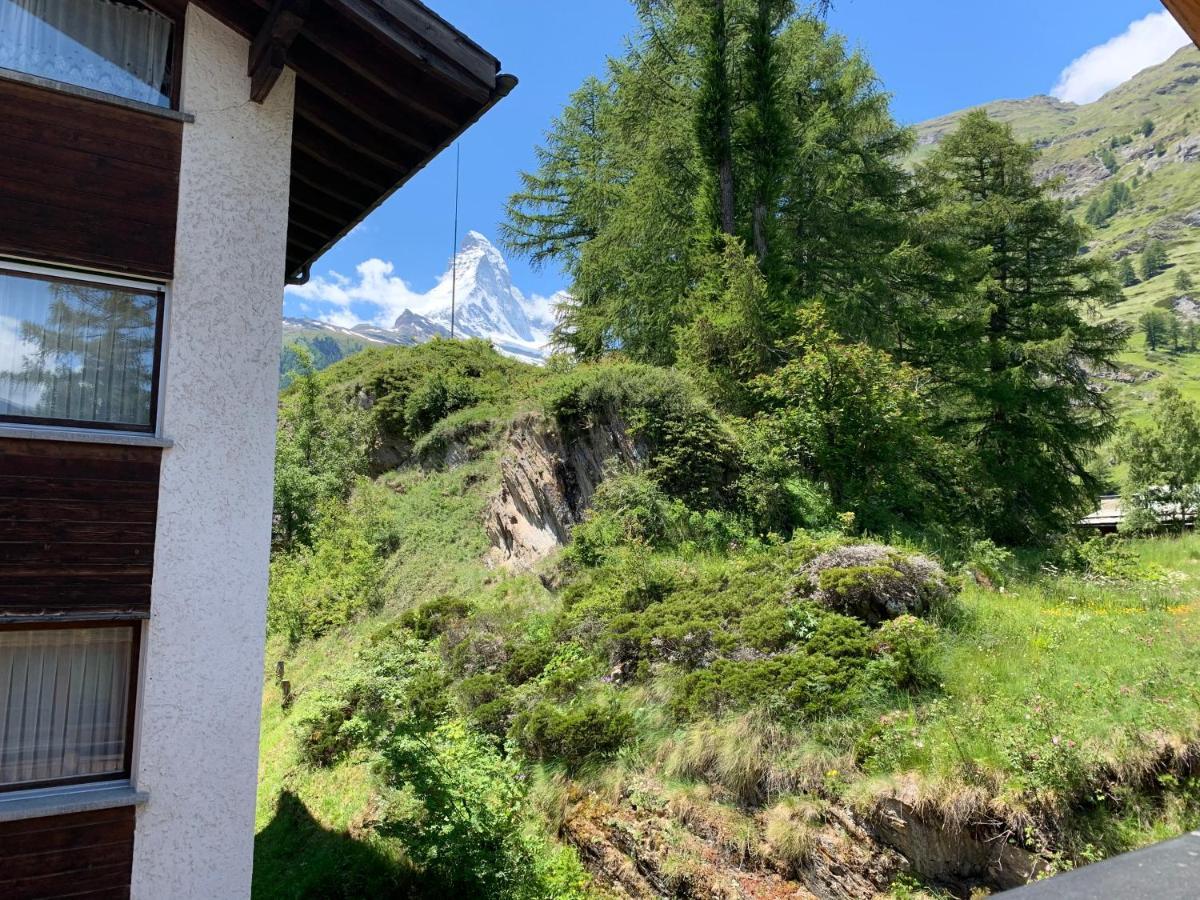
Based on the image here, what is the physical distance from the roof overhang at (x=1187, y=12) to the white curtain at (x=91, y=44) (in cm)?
628

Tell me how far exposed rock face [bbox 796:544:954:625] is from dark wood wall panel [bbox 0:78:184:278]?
770cm

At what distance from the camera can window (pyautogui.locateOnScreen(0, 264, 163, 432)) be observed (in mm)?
4926

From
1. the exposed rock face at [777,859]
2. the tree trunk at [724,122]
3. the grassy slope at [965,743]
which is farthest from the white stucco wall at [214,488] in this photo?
the tree trunk at [724,122]

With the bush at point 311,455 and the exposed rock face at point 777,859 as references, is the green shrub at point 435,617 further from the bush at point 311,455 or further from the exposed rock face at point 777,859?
the bush at point 311,455

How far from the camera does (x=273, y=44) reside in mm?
5340

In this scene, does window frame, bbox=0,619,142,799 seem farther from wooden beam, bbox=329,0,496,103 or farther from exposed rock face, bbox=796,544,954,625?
exposed rock face, bbox=796,544,954,625

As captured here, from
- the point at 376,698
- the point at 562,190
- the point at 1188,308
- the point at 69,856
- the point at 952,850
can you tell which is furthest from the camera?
the point at 1188,308

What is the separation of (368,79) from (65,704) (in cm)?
515

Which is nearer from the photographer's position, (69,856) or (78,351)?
(69,856)

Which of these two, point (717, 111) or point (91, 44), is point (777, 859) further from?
point (717, 111)

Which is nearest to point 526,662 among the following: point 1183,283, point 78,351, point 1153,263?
point 78,351

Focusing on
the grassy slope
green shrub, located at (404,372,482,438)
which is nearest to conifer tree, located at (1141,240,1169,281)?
green shrub, located at (404,372,482,438)

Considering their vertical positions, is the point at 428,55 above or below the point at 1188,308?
below

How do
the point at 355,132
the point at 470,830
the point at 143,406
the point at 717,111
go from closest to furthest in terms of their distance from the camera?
the point at 143,406 → the point at 355,132 → the point at 470,830 → the point at 717,111
